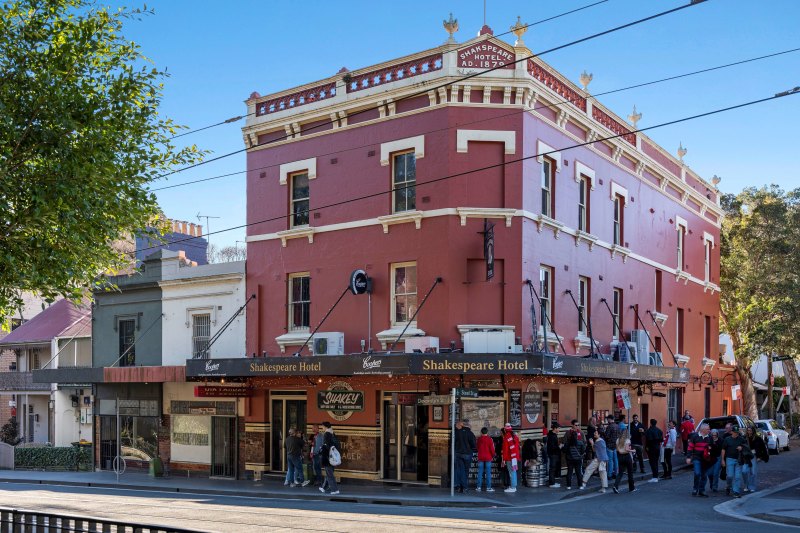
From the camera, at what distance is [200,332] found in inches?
1218

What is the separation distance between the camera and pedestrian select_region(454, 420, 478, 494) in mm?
22875

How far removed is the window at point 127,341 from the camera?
3309 centimetres

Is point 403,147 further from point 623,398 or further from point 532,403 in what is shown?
point 623,398

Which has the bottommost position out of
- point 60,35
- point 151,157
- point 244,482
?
point 244,482

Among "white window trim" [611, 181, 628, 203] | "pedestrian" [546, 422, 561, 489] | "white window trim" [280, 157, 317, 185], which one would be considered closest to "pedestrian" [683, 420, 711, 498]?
"pedestrian" [546, 422, 561, 489]

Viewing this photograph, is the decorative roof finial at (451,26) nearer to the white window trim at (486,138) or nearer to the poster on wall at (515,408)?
the white window trim at (486,138)

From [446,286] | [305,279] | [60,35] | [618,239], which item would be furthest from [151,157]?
[618,239]

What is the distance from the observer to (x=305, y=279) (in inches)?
1126

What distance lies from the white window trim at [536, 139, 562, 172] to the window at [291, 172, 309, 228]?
7148 mm

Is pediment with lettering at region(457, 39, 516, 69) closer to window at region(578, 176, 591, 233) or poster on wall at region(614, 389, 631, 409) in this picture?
window at region(578, 176, 591, 233)

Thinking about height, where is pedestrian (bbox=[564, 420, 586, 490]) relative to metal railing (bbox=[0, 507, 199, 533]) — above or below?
below

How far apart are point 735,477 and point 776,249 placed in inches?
885

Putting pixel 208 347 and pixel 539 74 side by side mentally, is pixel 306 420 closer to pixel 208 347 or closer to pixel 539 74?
pixel 208 347

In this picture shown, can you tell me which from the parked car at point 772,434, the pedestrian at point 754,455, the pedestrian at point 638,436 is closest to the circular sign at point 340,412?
the pedestrian at point 638,436
